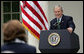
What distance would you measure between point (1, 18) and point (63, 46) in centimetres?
418

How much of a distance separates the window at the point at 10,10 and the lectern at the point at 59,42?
379 centimetres

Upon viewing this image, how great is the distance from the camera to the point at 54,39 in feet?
15.8

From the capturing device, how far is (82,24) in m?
7.78

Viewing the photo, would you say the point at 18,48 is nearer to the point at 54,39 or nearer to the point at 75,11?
the point at 54,39

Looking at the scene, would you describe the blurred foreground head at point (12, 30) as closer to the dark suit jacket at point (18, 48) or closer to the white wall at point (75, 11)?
the dark suit jacket at point (18, 48)

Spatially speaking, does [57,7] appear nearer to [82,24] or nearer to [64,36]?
[64,36]

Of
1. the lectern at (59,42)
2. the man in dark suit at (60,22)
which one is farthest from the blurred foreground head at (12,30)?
the man in dark suit at (60,22)

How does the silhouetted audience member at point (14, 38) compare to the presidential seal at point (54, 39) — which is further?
the presidential seal at point (54, 39)

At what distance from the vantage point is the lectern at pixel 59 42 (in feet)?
15.4

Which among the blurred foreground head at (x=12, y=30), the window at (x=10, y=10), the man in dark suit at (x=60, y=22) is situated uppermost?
the window at (x=10, y=10)

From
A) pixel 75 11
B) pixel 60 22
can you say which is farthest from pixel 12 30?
pixel 75 11

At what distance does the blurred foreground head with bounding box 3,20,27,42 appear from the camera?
2.79m

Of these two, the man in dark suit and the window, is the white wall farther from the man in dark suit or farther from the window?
the man in dark suit

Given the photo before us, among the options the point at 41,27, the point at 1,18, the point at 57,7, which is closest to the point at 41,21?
the point at 41,27
